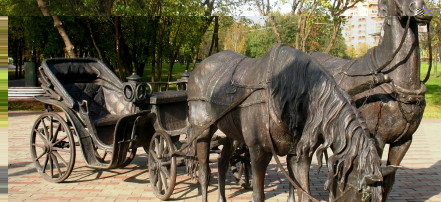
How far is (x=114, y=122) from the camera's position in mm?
6414

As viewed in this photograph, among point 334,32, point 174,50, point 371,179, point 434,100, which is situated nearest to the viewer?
point 371,179

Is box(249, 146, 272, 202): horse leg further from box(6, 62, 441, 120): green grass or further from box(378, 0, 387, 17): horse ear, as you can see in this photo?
box(6, 62, 441, 120): green grass

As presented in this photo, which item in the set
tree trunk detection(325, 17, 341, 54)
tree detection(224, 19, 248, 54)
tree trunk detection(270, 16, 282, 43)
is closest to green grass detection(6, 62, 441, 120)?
tree trunk detection(325, 17, 341, 54)

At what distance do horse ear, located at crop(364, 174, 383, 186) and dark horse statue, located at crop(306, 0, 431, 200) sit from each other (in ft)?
5.22

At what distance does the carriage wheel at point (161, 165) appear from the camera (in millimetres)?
5457

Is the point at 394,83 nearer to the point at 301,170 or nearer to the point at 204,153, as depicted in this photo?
the point at 301,170

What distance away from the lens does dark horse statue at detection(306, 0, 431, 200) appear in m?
3.88

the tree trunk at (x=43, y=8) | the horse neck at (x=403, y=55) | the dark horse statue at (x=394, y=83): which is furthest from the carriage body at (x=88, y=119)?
the horse neck at (x=403, y=55)

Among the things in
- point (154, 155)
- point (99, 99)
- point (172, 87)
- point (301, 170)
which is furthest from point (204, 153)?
point (99, 99)

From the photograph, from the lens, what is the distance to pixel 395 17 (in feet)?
13.0

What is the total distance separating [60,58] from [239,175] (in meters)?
3.69

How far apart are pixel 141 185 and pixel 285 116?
3.64 metres

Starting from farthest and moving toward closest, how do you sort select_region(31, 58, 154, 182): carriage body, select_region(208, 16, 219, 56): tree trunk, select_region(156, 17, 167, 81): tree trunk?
1. select_region(156, 17, 167, 81): tree trunk
2. select_region(31, 58, 154, 182): carriage body
3. select_region(208, 16, 219, 56): tree trunk

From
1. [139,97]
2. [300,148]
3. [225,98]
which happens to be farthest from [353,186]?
[139,97]
